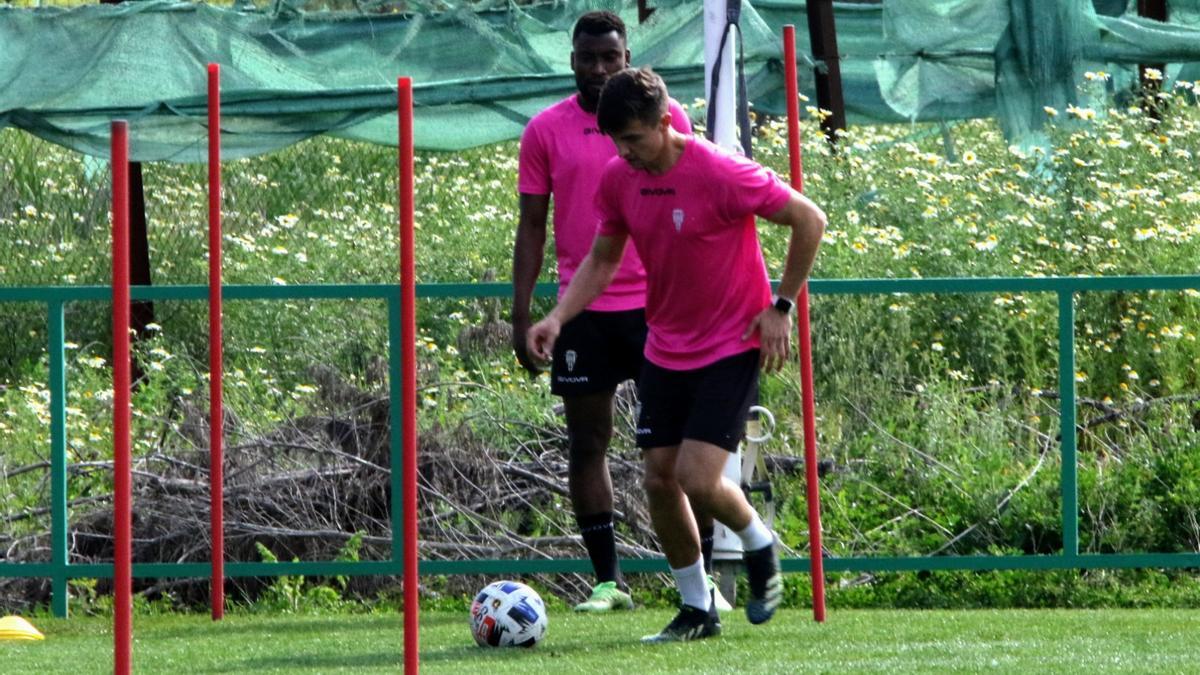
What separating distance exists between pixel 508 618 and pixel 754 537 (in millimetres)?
853

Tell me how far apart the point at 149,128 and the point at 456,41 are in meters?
1.89

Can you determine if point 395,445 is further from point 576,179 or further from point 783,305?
point 783,305

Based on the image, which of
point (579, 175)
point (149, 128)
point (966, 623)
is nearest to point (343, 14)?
point (149, 128)

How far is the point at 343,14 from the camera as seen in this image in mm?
12016

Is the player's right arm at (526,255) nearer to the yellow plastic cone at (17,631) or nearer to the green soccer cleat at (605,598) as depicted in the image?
the green soccer cleat at (605,598)

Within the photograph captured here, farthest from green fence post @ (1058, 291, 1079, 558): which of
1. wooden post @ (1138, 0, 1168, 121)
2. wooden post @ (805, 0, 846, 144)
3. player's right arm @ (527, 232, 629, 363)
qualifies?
wooden post @ (1138, 0, 1168, 121)

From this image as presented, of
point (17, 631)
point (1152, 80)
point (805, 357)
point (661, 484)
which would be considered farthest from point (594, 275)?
point (1152, 80)

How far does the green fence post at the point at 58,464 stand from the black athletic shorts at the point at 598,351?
215 centimetres

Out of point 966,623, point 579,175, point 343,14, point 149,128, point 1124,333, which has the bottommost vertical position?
point 966,623

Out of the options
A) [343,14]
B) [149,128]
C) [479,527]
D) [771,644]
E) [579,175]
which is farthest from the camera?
[343,14]

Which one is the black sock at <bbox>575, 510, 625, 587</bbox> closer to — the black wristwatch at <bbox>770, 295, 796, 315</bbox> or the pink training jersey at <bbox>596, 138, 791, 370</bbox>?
the pink training jersey at <bbox>596, 138, 791, 370</bbox>

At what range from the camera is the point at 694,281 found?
5.91 m

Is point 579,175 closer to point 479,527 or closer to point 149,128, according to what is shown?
point 479,527

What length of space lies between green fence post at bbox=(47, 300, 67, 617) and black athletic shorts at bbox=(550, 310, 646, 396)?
84.7 inches
